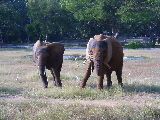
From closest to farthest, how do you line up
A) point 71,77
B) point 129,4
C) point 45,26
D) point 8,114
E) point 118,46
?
point 8,114 < point 118,46 < point 71,77 < point 129,4 < point 45,26

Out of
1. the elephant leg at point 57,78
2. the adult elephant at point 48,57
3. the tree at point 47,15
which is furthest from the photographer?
the tree at point 47,15

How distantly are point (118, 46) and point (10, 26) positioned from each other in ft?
132

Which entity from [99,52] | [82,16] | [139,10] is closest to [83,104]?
[99,52]

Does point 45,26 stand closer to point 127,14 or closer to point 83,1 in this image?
point 83,1

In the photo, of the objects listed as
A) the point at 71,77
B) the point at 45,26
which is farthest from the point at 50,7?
the point at 71,77

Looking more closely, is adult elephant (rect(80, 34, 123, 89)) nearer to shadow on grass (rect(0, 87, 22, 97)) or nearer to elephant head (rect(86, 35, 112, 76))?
elephant head (rect(86, 35, 112, 76))

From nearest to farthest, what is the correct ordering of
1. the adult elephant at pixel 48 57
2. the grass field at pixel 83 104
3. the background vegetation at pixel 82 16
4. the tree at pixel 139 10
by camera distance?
1. the grass field at pixel 83 104
2. the adult elephant at pixel 48 57
3. the tree at pixel 139 10
4. the background vegetation at pixel 82 16

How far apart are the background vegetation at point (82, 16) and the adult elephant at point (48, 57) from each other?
91.8ft

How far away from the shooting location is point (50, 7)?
52500 millimetres

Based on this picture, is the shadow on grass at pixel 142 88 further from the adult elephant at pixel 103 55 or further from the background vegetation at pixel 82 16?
the background vegetation at pixel 82 16

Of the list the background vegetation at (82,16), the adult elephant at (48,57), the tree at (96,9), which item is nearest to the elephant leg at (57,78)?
the adult elephant at (48,57)

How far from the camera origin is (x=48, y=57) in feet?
42.2

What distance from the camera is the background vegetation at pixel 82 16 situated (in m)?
42.6

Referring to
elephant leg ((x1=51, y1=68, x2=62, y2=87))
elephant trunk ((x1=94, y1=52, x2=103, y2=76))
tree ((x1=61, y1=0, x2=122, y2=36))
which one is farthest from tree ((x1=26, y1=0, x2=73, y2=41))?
elephant trunk ((x1=94, y1=52, x2=103, y2=76))
